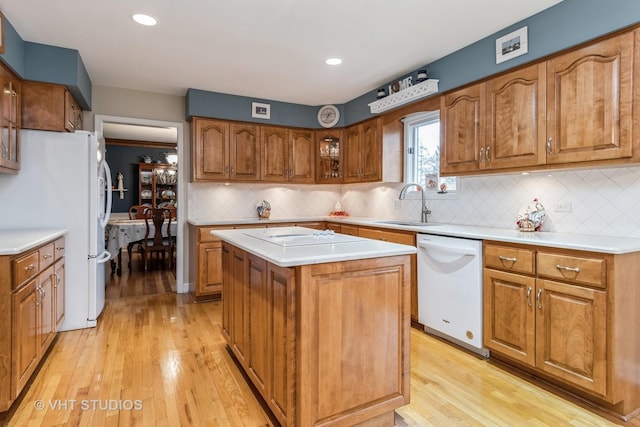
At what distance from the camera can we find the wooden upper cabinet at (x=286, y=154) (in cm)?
454

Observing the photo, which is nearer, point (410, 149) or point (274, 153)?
point (410, 149)

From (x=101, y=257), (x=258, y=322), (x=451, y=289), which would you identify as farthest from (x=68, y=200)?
(x=451, y=289)

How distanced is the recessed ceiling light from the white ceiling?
50 mm

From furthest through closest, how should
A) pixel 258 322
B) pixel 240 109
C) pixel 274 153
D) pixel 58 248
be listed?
pixel 274 153, pixel 240 109, pixel 58 248, pixel 258 322

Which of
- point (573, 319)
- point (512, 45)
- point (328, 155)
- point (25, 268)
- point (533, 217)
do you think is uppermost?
point (512, 45)

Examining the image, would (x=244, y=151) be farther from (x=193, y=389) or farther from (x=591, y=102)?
(x=591, y=102)

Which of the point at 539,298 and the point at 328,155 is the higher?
the point at 328,155

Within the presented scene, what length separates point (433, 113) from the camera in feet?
12.1

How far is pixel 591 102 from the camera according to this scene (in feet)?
7.05

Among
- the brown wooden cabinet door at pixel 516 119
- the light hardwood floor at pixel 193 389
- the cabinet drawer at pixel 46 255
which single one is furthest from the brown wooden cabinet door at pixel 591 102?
the cabinet drawer at pixel 46 255

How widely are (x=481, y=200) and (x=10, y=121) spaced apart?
382 centimetres

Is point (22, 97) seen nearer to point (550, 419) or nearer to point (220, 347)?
point (220, 347)

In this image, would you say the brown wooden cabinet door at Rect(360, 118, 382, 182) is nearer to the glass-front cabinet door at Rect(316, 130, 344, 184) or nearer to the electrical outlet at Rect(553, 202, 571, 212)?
the glass-front cabinet door at Rect(316, 130, 344, 184)

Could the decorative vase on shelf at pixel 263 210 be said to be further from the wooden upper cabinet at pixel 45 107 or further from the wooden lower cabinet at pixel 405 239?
the wooden upper cabinet at pixel 45 107
